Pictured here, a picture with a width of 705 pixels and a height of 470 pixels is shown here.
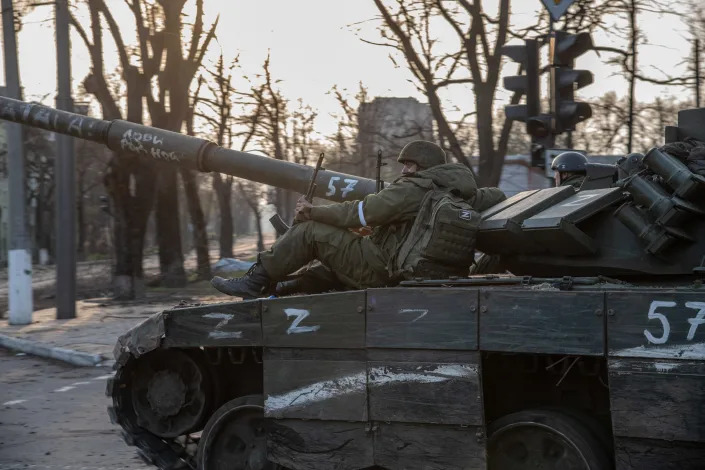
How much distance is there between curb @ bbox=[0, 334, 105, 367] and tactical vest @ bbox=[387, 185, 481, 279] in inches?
283

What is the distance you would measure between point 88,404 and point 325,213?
14.5 ft

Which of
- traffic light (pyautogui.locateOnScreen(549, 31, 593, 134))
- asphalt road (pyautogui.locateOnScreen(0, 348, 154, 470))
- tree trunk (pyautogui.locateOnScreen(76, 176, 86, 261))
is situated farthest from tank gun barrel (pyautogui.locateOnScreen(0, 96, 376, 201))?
tree trunk (pyautogui.locateOnScreen(76, 176, 86, 261))

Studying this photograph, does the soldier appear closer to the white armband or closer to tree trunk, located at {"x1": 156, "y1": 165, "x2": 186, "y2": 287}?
the white armband

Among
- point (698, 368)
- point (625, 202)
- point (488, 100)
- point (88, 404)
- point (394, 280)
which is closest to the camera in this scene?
point (698, 368)

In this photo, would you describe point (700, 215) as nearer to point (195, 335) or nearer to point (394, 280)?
point (394, 280)

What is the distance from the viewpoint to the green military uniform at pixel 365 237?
6398 millimetres

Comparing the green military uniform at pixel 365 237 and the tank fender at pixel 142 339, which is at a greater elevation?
the green military uniform at pixel 365 237

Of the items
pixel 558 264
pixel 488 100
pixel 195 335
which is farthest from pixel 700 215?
pixel 488 100

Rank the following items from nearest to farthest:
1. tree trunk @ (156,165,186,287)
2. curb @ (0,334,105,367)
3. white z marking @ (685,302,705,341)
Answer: white z marking @ (685,302,705,341) → curb @ (0,334,105,367) → tree trunk @ (156,165,186,287)

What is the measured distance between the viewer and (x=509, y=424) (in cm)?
562

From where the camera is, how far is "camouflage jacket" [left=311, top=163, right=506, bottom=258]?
6383mm

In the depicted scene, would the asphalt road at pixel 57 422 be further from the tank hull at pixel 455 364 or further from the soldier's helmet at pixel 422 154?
the soldier's helmet at pixel 422 154

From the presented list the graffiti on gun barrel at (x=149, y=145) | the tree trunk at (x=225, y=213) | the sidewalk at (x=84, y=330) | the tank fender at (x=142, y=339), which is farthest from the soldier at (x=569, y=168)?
the tree trunk at (x=225, y=213)

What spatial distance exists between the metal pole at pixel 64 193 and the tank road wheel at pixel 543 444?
39.0 ft
